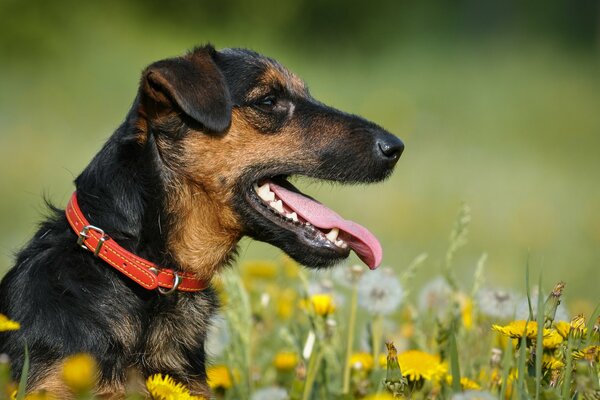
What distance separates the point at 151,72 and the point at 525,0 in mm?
15463

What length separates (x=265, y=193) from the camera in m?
4.01

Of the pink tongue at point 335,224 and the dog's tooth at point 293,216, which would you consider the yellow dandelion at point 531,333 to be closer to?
the pink tongue at point 335,224

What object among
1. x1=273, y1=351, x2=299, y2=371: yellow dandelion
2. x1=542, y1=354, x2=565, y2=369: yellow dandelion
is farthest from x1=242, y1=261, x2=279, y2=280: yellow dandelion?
x1=542, y1=354, x2=565, y2=369: yellow dandelion

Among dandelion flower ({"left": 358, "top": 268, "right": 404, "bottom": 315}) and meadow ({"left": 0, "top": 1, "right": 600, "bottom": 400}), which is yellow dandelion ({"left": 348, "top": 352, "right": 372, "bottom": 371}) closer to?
meadow ({"left": 0, "top": 1, "right": 600, "bottom": 400})

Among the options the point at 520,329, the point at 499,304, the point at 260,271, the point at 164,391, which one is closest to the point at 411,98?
the point at 260,271

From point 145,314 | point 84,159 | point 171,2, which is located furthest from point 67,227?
point 171,2

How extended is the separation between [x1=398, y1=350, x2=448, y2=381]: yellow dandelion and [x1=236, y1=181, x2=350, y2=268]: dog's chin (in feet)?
2.25

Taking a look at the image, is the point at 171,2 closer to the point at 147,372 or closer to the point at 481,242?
the point at 481,242

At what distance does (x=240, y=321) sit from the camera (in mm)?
4348

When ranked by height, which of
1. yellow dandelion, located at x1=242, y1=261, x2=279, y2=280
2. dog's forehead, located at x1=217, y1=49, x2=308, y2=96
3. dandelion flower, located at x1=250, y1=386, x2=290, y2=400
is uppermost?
dog's forehead, located at x1=217, y1=49, x2=308, y2=96

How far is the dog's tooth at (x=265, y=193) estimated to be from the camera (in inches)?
157

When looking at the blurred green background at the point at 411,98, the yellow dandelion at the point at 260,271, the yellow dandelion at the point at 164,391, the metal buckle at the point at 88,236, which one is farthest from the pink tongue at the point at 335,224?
the blurred green background at the point at 411,98

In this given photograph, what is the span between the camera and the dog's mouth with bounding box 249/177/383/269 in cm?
388

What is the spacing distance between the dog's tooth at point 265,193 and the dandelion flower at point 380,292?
2.58 ft
